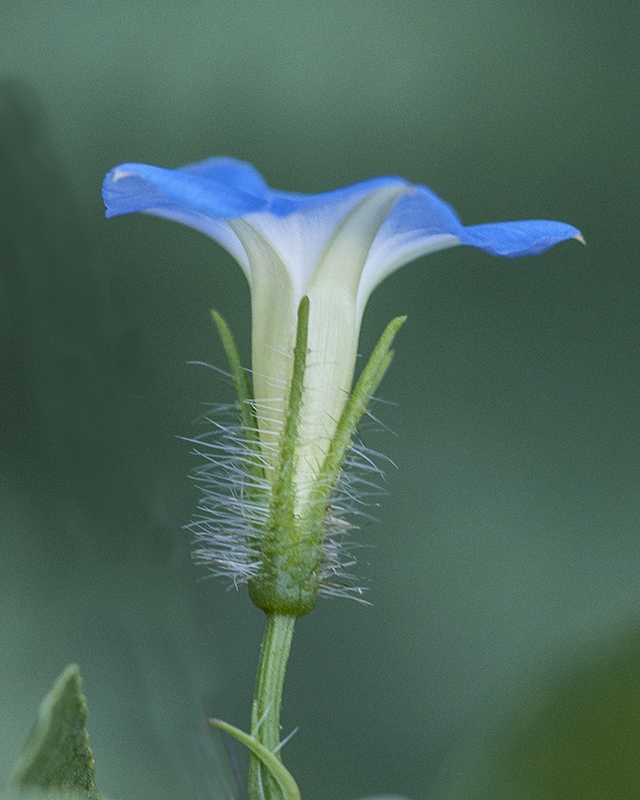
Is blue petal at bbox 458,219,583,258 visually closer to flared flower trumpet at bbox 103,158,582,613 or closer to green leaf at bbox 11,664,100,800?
flared flower trumpet at bbox 103,158,582,613

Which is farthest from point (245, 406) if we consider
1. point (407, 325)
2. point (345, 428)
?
point (407, 325)

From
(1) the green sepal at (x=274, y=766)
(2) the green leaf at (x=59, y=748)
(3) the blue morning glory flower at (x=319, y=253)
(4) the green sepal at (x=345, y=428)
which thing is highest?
(3) the blue morning glory flower at (x=319, y=253)

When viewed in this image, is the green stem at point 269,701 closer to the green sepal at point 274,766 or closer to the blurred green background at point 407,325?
the green sepal at point 274,766

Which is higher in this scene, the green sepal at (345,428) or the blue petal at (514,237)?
the blue petal at (514,237)

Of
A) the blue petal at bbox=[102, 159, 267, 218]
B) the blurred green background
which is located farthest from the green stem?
the blurred green background

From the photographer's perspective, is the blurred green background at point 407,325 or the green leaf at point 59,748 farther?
the blurred green background at point 407,325

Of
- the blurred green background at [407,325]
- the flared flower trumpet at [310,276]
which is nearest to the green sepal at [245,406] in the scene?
the flared flower trumpet at [310,276]

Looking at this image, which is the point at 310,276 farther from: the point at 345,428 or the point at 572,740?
the point at 572,740
